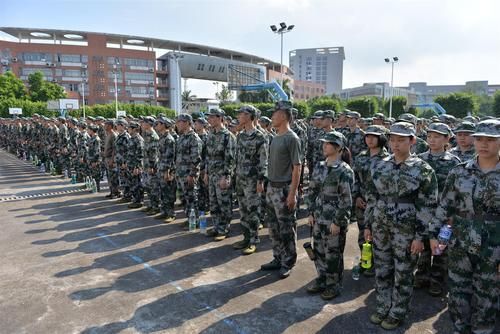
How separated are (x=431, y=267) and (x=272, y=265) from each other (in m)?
2.08

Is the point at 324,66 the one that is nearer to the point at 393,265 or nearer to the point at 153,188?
the point at 153,188

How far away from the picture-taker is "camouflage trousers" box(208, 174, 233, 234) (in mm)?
6307

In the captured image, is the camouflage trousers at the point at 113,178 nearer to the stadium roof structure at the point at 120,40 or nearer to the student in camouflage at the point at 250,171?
the student in camouflage at the point at 250,171

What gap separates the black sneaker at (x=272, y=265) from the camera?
5008mm

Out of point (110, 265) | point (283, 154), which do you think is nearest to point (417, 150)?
point (283, 154)

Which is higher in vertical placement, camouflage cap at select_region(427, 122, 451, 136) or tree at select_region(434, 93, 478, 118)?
tree at select_region(434, 93, 478, 118)

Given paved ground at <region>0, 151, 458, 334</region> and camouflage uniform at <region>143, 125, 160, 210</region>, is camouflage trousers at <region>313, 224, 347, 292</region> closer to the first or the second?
paved ground at <region>0, 151, 458, 334</region>

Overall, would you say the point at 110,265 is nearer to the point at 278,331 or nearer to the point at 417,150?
the point at 278,331

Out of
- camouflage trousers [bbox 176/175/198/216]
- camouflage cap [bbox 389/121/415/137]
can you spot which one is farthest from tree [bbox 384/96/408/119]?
camouflage cap [bbox 389/121/415/137]

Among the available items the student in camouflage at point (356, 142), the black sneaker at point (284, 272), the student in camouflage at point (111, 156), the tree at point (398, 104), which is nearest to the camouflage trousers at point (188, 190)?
the black sneaker at point (284, 272)

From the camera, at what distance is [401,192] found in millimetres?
3430

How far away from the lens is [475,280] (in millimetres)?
3041

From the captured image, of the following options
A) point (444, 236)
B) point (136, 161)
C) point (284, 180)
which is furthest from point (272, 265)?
point (136, 161)

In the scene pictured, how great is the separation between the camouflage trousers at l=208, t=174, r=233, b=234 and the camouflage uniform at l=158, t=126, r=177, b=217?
4.62 feet
